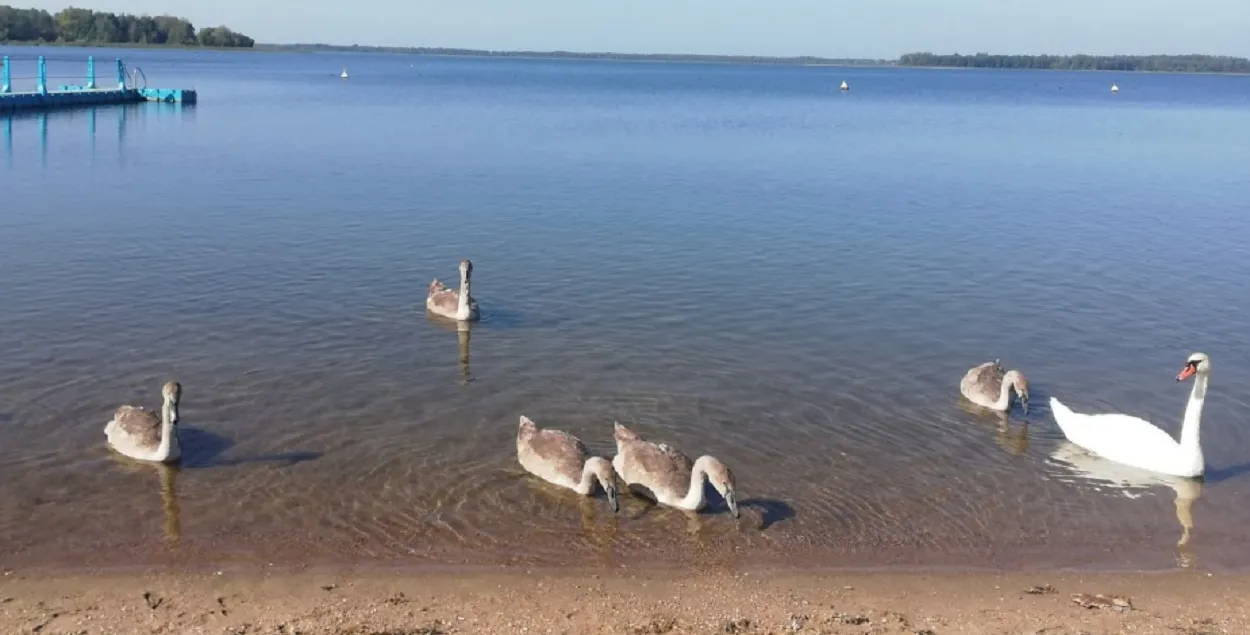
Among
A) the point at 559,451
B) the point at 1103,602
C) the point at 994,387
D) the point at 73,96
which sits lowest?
the point at 1103,602

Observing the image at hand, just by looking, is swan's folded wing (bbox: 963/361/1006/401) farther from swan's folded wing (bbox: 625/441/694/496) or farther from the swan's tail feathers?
swan's folded wing (bbox: 625/441/694/496)

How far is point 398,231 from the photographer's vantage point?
88.3 feet

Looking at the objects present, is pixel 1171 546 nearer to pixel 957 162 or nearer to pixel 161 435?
pixel 161 435

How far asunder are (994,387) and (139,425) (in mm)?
10777

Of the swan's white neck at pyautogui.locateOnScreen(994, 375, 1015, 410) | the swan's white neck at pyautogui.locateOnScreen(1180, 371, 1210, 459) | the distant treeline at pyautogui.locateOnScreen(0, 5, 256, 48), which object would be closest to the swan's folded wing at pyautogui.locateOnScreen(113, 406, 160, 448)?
the swan's white neck at pyautogui.locateOnScreen(994, 375, 1015, 410)

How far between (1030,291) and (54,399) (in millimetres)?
17227

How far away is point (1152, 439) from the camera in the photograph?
44.3 ft

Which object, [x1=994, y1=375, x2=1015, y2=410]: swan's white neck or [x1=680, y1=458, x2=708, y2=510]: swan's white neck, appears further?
[x1=994, y1=375, x2=1015, y2=410]: swan's white neck

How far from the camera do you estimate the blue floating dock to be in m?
57.2

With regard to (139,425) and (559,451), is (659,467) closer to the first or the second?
(559,451)

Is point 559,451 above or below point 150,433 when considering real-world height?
above

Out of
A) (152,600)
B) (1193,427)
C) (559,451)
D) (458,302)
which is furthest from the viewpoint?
(458,302)

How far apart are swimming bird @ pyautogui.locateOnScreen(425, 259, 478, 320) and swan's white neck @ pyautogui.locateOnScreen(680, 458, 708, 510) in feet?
25.8

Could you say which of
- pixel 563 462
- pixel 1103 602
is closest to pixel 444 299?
pixel 563 462
